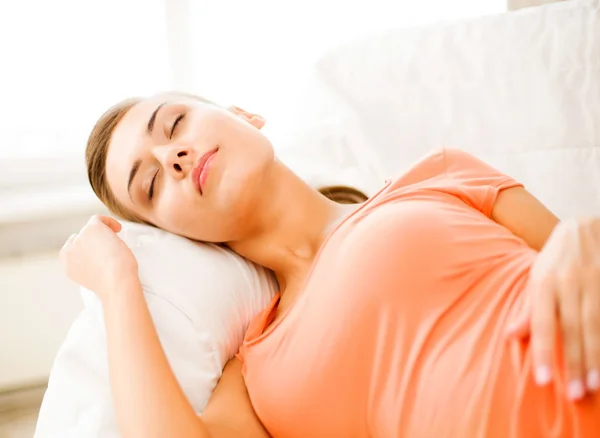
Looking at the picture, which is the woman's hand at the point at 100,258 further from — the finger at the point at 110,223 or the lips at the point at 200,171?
the lips at the point at 200,171

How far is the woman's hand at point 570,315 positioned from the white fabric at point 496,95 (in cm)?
53

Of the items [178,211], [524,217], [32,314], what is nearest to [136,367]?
[178,211]

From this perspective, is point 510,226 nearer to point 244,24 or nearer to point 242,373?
point 242,373

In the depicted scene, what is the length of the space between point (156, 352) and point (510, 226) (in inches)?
23.3

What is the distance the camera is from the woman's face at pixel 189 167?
3.45 ft

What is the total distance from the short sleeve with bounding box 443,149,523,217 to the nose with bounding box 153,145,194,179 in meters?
0.43

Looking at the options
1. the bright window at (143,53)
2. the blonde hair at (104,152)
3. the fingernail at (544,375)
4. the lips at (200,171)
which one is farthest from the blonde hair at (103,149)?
the fingernail at (544,375)

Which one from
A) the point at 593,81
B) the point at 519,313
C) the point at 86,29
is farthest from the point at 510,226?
the point at 86,29

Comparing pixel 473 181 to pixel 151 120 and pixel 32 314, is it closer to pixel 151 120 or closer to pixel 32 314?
pixel 151 120

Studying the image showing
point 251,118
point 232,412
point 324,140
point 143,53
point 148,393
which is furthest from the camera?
point 143,53

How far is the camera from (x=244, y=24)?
1.84 meters

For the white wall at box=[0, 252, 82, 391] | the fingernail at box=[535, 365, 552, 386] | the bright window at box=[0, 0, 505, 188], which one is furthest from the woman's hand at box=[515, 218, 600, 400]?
the white wall at box=[0, 252, 82, 391]

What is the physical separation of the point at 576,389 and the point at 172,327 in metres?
0.59

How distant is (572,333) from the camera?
28.4 inches
